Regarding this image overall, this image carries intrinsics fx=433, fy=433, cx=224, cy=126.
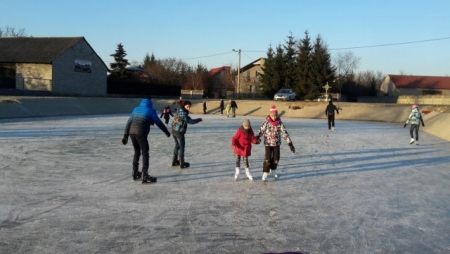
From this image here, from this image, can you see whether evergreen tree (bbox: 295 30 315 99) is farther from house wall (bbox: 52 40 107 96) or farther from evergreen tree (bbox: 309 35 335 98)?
house wall (bbox: 52 40 107 96)

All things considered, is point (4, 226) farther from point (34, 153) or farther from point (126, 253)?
point (34, 153)

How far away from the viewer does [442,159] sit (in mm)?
12953

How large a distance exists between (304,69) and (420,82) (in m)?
35.9

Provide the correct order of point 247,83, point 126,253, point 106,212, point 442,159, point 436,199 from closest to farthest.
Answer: point 126,253 → point 106,212 → point 436,199 → point 442,159 → point 247,83

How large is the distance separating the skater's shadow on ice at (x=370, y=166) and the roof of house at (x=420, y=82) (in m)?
75.4

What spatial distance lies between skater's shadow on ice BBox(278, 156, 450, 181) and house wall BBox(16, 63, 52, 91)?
38081mm

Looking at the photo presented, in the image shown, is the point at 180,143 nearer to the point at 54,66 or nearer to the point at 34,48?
the point at 54,66

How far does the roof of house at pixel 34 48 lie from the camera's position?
1825 inches

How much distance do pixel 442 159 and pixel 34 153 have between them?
11867 mm

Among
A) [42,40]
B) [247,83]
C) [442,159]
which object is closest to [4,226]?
[442,159]

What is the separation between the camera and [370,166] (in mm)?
11328

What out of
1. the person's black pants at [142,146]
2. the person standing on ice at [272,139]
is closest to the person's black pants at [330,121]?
the person standing on ice at [272,139]

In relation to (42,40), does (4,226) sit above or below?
below

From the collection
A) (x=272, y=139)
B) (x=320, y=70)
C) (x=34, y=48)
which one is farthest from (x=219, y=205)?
(x=320, y=70)
